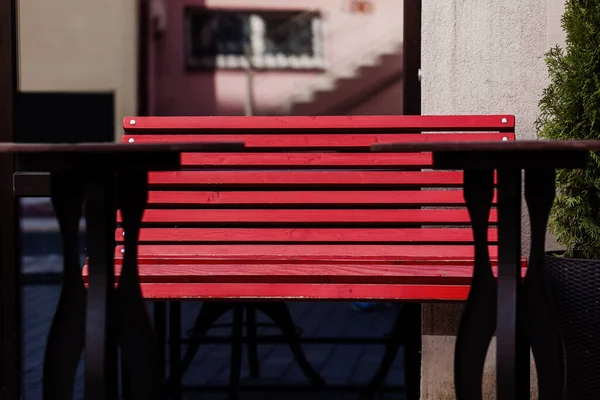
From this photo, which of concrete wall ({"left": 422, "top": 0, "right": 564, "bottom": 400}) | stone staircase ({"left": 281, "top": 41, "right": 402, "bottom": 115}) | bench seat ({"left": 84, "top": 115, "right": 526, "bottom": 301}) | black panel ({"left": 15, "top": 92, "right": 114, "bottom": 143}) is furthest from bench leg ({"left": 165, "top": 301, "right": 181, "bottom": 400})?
stone staircase ({"left": 281, "top": 41, "right": 402, "bottom": 115})

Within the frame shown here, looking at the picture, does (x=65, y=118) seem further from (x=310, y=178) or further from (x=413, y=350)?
(x=310, y=178)

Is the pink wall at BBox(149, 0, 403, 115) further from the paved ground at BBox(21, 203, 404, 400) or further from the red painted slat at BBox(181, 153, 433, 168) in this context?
the red painted slat at BBox(181, 153, 433, 168)

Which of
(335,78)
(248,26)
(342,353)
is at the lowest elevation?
(342,353)

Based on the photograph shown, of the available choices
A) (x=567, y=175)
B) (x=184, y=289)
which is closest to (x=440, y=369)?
(x=567, y=175)

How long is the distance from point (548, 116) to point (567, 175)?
0.35m

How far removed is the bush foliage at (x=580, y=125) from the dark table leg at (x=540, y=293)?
0.92 meters

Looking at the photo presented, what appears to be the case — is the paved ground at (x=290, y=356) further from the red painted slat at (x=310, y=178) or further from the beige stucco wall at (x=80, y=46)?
the beige stucco wall at (x=80, y=46)

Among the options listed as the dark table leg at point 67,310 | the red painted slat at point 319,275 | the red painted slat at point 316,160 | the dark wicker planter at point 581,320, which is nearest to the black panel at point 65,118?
the red painted slat at point 316,160

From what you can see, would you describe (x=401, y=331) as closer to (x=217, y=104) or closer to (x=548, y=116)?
(x=548, y=116)

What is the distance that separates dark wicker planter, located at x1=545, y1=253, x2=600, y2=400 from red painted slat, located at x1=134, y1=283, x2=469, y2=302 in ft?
1.55

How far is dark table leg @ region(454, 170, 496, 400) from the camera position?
7.86 feet

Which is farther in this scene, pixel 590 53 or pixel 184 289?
pixel 590 53

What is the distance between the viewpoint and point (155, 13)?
59.6 feet

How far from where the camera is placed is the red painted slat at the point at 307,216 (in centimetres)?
334
